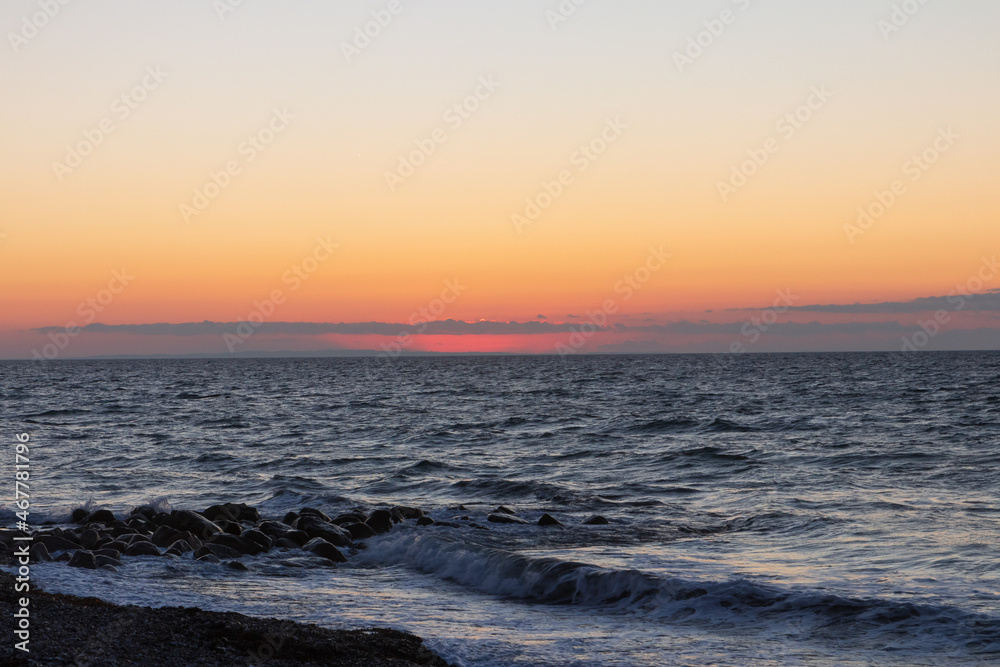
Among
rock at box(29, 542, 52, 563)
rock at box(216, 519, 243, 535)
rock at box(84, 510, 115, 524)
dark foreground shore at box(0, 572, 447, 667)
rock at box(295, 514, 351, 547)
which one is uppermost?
dark foreground shore at box(0, 572, 447, 667)

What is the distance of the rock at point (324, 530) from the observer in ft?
48.0

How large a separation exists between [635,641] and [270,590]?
191 inches

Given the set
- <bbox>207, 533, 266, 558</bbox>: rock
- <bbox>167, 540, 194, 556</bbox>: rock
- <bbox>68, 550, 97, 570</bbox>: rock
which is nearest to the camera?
<bbox>68, 550, 97, 570</bbox>: rock

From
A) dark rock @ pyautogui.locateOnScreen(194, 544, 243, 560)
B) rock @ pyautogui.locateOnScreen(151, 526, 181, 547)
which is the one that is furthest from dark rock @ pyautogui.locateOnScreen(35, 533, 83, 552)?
dark rock @ pyautogui.locateOnScreen(194, 544, 243, 560)

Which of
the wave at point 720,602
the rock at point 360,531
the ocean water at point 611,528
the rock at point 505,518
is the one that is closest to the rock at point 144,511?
the ocean water at point 611,528

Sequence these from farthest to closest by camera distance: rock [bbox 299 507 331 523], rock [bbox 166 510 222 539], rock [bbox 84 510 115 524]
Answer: rock [bbox 299 507 331 523]
rock [bbox 84 510 115 524]
rock [bbox 166 510 222 539]

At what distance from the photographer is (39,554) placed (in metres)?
12.6

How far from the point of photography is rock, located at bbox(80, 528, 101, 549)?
44.8 feet

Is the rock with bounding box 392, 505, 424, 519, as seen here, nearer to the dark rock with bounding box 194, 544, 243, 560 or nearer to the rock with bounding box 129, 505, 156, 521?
the dark rock with bounding box 194, 544, 243, 560

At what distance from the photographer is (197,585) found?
36.9 feet

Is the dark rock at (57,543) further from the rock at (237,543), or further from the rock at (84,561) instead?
the rock at (237,543)

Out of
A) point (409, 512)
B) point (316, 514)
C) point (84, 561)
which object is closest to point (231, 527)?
point (316, 514)

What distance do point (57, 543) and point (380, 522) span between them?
525 centimetres

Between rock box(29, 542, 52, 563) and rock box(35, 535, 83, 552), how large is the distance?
38 centimetres
